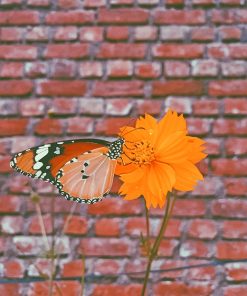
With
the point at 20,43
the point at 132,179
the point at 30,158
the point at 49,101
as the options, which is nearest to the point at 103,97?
the point at 49,101

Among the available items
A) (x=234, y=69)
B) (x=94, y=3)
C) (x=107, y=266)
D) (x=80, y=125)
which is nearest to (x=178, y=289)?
(x=107, y=266)

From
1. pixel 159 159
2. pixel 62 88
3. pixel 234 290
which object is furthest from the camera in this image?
pixel 62 88

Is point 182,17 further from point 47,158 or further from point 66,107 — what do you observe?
point 47,158

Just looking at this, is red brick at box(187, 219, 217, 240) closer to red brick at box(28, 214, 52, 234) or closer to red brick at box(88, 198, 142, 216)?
red brick at box(88, 198, 142, 216)

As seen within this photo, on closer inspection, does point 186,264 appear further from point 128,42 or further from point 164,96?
point 128,42

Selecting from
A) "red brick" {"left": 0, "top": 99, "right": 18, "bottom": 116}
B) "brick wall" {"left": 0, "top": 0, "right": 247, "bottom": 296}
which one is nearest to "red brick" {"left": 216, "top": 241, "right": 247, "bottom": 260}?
"brick wall" {"left": 0, "top": 0, "right": 247, "bottom": 296}
